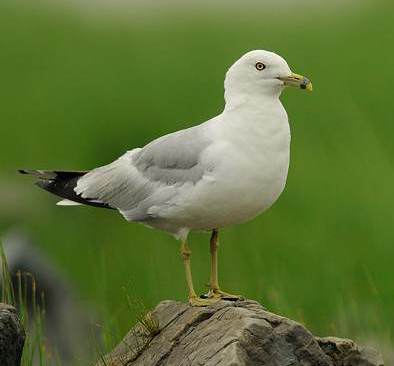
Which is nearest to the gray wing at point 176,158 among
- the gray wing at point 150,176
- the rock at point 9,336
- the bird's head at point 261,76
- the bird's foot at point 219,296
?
the gray wing at point 150,176

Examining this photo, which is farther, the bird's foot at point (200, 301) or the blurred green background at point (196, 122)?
the blurred green background at point (196, 122)

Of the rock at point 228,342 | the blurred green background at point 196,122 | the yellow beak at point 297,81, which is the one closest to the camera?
the rock at point 228,342

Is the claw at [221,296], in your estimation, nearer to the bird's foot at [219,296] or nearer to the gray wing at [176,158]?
the bird's foot at [219,296]

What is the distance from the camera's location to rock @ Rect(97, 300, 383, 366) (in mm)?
4258

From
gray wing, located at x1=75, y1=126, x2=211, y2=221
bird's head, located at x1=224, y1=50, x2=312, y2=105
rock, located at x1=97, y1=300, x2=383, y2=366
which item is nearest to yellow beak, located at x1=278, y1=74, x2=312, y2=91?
bird's head, located at x1=224, y1=50, x2=312, y2=105

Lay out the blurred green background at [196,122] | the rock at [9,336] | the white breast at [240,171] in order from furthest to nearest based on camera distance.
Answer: the blurred green background at [196,122], the white breast at [240,171], the rock at [9,336]

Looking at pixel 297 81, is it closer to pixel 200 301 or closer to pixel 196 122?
pixel 200 301

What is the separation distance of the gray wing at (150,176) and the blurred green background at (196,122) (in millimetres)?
1321

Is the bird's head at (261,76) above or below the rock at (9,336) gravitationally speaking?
above

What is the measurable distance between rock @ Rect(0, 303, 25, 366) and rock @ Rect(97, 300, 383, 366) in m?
0.45

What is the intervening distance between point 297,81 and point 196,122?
5.30 meters

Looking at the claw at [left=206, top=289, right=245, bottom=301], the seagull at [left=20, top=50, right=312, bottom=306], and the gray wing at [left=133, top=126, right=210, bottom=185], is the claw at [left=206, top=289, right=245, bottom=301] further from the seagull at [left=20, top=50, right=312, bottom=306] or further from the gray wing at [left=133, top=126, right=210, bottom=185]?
the gray wing at [left=133, top=126, right=210, bottom=185]

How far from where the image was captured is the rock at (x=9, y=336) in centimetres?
445

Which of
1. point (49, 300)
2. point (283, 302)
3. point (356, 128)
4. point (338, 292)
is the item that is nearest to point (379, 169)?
point (356, 128)
